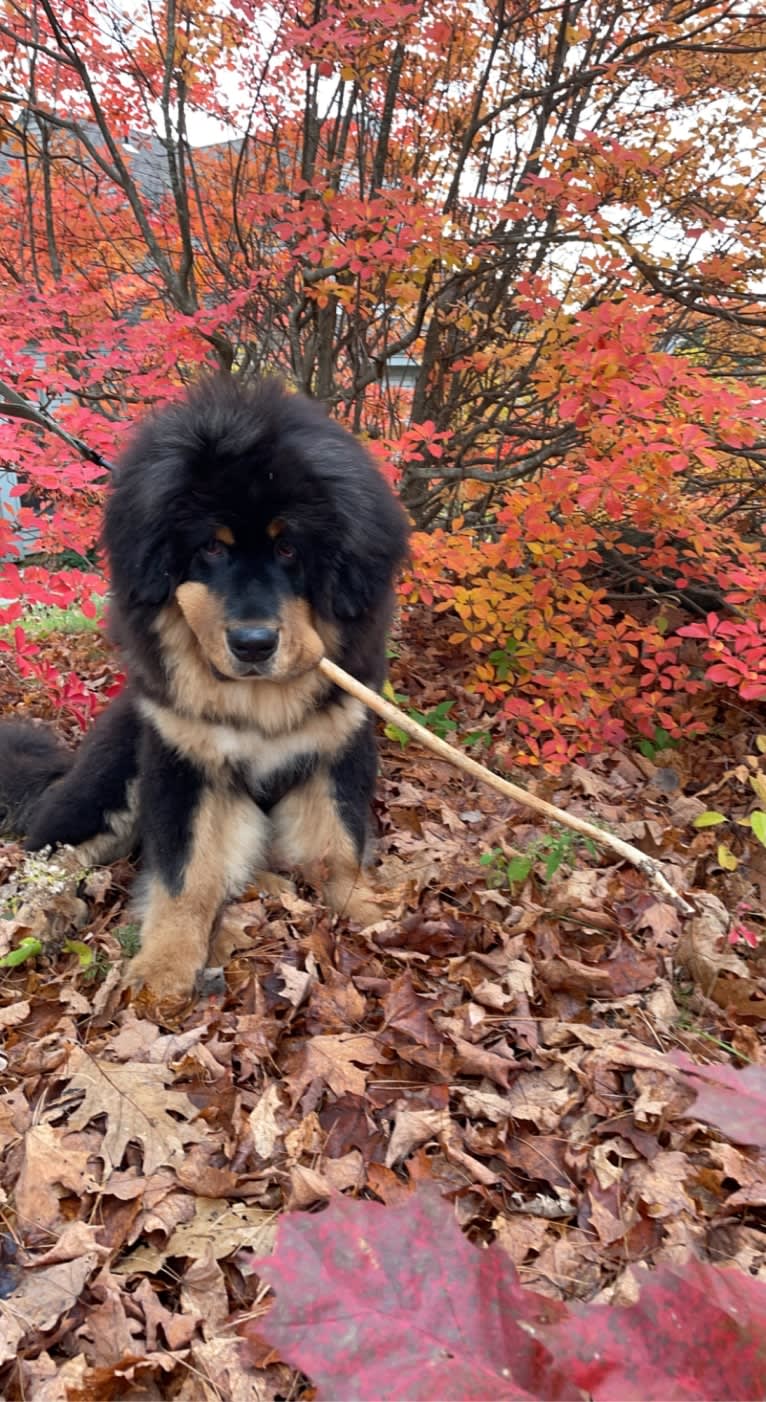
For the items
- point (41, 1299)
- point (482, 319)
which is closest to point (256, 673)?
point (41, 1299)

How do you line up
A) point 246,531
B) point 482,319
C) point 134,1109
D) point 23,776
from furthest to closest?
1. point 482,319
2. point 23,776
3. point 246,531
4. point 134,1109

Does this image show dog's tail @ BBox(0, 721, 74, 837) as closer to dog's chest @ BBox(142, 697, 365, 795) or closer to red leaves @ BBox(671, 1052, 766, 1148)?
dog's chest @ BBox(142, 697, 365, 795)

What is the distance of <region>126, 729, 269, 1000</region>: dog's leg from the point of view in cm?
297

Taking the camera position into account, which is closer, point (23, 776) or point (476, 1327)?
point (476, 1327)

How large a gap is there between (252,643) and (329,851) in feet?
3.63

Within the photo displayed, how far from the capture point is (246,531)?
2766mm

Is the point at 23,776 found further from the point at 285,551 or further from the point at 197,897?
the point at 285,551

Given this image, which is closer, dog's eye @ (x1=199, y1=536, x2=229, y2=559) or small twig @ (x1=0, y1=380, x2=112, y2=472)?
dog's eye @ (x1=199, y1=536, x2=229, y2=559)

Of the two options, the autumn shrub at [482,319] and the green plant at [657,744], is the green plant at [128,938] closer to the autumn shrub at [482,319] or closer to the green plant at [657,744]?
the autumn shrub at [482,319]

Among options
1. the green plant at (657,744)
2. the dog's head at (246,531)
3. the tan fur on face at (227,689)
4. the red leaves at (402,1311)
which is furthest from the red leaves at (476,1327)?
the green plant at (657,744)

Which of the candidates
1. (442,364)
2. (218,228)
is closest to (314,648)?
(442,364)

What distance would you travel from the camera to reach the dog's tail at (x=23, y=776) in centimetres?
389

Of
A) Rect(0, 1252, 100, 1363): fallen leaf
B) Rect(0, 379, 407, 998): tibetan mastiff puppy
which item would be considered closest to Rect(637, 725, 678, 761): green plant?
Rect(0, 379, 407, 998): tibetan mastiff puppy

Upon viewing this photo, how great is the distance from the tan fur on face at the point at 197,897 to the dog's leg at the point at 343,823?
0.23 meters
